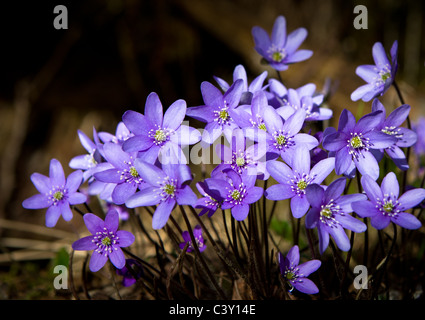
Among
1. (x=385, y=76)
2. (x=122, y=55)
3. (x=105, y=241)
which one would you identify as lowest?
(x=105, y=241)

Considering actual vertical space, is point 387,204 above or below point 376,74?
below

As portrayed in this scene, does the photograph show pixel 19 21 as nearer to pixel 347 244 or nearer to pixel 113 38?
pixel 113 38

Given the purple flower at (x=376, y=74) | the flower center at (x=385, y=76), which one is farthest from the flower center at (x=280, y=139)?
the flower center at (x=385, y=76)

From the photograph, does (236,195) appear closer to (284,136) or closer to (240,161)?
(240,161)

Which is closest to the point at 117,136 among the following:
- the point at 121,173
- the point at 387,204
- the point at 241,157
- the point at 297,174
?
the point at 121,173

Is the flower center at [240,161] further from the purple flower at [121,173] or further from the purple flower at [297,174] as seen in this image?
the purple flower at [121,173]

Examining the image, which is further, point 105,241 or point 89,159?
point 89,159

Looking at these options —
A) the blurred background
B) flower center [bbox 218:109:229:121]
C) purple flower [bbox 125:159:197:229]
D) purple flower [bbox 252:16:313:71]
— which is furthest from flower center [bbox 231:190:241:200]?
the blurred background
